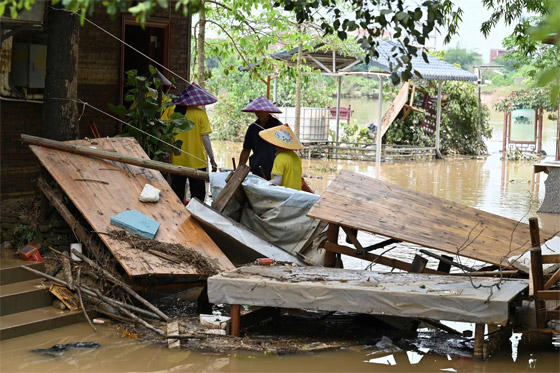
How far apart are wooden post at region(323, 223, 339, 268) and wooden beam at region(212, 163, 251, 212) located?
1.26 m

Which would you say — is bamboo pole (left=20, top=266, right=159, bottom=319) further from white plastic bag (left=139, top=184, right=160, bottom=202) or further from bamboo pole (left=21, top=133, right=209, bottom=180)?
bamboo pole (left=21, top=133, right=209, bottom=180)

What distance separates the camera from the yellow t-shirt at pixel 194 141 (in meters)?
11.0

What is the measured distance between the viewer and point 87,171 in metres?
8.81

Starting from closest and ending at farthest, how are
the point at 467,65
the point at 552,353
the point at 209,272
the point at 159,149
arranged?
the point at 552,353, the point at 209,272, the point at 159,149, the point at 467,65

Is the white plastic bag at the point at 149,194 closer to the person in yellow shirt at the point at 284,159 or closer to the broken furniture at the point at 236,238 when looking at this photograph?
the broken furniture at the point at 236,238

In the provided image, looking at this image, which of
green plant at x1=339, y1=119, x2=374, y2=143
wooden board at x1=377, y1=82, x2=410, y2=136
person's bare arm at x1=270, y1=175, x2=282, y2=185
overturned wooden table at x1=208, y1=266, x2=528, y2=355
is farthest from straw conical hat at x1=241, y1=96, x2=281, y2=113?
green plant at x1=339, y1=119, x2=374, y2=143

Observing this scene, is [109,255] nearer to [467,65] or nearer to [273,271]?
[273,271]

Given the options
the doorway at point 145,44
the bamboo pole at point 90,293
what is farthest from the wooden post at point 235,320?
the doorway at point 145,44

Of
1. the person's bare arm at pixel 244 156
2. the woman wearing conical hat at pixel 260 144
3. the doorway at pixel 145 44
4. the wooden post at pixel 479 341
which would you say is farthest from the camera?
the doorway at pixel 145 44

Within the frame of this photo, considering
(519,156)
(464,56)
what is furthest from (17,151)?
(464,56)

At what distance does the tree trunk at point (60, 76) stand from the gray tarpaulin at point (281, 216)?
2290mm

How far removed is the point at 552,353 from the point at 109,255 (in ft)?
14.7

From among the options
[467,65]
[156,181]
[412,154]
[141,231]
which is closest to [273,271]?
[141,231]

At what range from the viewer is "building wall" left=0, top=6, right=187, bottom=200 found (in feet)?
32.9
